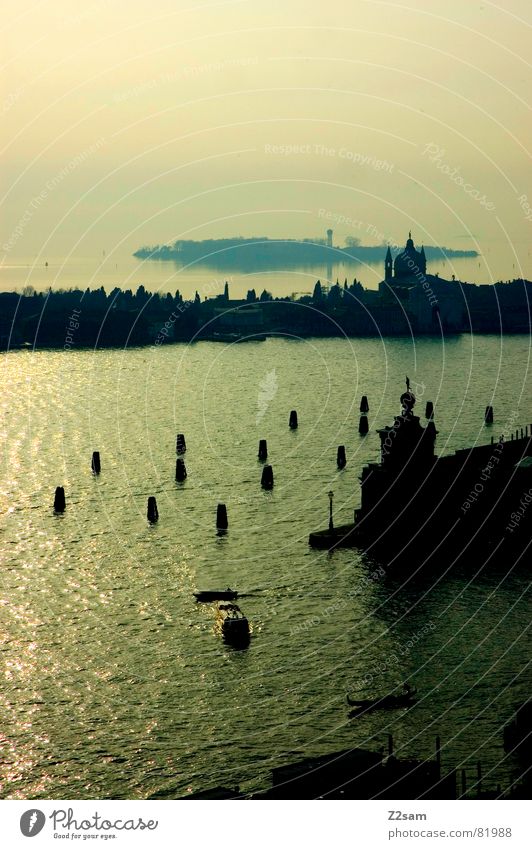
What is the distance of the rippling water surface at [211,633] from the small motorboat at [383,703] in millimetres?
327

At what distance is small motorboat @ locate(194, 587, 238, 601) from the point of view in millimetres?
49031

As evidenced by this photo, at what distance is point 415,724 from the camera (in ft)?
121

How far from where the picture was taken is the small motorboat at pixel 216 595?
161 ft

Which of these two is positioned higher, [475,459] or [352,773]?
[475,459]

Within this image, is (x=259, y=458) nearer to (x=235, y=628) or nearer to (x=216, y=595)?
(x=216, y=595)

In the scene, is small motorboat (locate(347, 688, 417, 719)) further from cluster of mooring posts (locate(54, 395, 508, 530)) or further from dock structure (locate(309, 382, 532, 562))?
cluster of mooring posts (locate(54, 395, 508, 530))

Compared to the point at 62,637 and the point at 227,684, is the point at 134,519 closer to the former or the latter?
the point at 62,637

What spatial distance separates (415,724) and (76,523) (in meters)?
31.3

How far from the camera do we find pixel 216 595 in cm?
4928

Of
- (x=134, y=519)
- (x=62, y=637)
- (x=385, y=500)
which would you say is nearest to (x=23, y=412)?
(x=134, y=519)

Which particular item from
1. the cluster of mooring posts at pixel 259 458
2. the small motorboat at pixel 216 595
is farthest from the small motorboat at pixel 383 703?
the cluster of mooring posts at pixel 259 458

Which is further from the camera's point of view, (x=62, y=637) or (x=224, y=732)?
(x=62, y=637)
